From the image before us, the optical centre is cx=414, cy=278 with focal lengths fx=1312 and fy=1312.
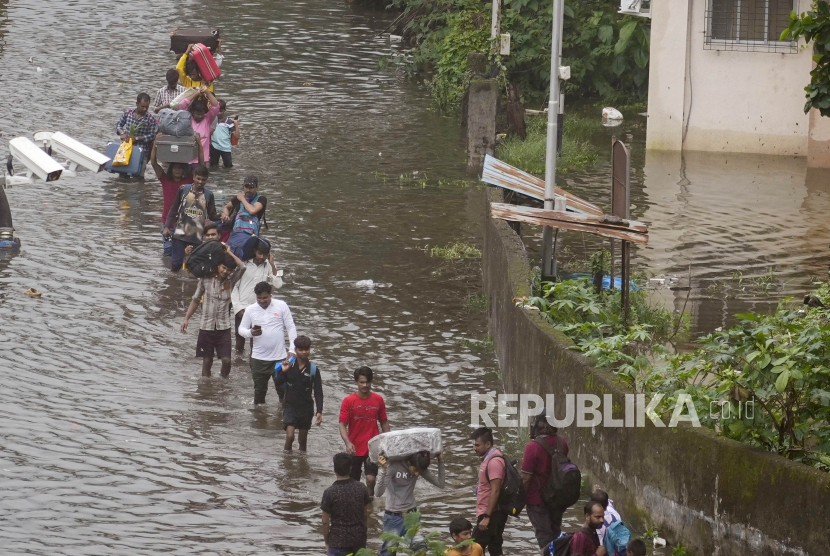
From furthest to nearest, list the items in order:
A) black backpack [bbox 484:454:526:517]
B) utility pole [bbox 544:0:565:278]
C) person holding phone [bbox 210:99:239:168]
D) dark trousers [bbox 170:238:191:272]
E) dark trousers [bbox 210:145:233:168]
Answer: dark trousers [bbox 210:145:233:168] < person holding phone [bbox 210:99:239:168] < dark trousers [bbox 170:238:191:272] < utility pole [bbox 544:0:565:278] < black backpack [bbox 484:454:526:517]

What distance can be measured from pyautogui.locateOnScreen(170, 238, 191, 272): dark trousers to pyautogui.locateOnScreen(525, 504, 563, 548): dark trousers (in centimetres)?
735

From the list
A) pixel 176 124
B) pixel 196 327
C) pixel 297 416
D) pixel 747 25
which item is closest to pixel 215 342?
pixel 196 327

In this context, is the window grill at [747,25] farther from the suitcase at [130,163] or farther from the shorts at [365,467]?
the shorts at [365,467]

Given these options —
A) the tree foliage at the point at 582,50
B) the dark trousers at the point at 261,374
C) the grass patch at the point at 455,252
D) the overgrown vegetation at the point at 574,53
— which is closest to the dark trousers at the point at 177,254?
the grass patch at the point at 455,252

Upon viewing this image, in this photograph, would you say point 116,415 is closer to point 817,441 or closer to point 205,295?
point 205,295

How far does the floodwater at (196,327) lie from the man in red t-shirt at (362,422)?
0.39 m

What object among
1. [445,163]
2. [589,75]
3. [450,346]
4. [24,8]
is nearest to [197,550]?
[450,346]

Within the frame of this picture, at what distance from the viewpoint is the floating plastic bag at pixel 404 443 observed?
29.6 ft

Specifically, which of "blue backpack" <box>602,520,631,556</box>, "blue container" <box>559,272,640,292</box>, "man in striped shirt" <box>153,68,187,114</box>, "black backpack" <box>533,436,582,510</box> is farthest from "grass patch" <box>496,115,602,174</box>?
"blue backpack" <box>602,520,631,556</box>

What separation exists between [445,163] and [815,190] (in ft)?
18.8

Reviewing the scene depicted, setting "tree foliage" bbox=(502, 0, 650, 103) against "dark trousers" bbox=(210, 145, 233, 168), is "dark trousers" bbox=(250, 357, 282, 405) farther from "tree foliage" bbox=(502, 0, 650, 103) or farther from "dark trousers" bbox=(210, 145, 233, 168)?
"tree foliage" bbox=(502, 0, 650, 103)

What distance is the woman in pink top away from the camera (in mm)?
18859

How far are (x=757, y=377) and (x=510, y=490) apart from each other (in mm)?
1747

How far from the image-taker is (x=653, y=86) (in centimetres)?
2202
